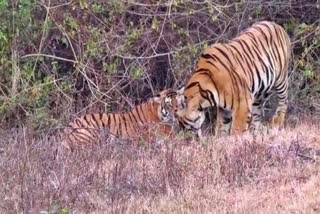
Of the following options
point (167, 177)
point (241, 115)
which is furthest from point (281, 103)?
point (167, 177)

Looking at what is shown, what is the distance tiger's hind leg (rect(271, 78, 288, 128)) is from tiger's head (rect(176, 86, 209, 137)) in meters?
1.14

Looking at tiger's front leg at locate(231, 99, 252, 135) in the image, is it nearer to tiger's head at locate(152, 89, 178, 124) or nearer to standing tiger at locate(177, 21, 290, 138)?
standing tiger at locate(177, 21, 290, 138)

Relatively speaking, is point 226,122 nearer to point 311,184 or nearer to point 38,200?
point 311,184

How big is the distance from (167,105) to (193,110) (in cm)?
45

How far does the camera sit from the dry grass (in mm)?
6602

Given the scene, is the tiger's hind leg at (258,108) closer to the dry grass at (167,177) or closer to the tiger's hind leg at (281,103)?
the tiger's hind leg at (281,103)

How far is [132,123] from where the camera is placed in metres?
10.2

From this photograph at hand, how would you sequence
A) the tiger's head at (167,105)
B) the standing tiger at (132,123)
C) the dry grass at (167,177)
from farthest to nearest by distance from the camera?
the tiger's head at (167,105) < the standing tiger at (132,123) < the dry grass at (167,177)

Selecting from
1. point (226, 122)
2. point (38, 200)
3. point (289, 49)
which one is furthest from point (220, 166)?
point (289, 49)

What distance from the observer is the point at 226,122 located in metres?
10.2

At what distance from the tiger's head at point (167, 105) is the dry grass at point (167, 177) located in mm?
1798

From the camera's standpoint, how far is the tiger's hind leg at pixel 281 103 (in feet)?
35.2

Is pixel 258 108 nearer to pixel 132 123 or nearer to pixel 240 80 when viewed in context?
pixel 240 80

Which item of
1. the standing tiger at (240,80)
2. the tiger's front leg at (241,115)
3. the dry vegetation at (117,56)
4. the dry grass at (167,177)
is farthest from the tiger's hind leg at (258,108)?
the dry grass at (167,177)
